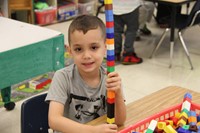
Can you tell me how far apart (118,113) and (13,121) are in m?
1.51

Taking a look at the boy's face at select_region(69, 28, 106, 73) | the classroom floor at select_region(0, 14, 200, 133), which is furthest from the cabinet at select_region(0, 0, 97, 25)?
the boy's face at select_region(69, 28, 106, 73)

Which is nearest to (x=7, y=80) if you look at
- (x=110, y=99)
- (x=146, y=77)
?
(x=110, y=99)

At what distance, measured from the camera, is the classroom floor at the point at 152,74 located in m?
2.58

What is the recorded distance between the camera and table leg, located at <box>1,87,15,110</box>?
8.27 feet

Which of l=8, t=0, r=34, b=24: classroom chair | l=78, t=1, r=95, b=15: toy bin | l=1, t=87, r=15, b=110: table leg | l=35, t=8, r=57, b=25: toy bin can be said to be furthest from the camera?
l=78, t=1, r=95, b=15: toy bin

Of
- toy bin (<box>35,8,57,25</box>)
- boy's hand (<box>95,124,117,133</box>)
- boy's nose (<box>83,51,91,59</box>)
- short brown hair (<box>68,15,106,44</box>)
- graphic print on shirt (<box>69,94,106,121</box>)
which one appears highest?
short brown hair (<box>68,15,106,44</box>)

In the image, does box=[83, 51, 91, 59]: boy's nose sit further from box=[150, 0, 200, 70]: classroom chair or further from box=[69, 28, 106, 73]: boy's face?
box=[150, 0, 200, 70]: classroom chair

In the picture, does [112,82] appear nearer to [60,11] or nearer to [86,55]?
[86,55]

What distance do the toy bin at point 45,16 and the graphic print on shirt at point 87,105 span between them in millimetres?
3529

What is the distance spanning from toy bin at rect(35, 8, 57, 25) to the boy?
3.51 m

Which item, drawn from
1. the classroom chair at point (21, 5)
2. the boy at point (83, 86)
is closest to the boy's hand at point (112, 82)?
the boy at point (83, 86)

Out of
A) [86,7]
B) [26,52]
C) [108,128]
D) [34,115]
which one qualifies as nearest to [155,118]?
[108,128]

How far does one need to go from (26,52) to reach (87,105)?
68cm

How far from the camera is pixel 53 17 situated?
15.9 ft
